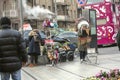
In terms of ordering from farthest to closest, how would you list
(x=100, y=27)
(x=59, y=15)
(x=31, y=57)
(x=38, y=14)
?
1. (x=59, y=15)
2. (x=38, y=14)
3. (x=100, y=27)
4. (x=31, y=57)

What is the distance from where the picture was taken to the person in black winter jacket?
930cm

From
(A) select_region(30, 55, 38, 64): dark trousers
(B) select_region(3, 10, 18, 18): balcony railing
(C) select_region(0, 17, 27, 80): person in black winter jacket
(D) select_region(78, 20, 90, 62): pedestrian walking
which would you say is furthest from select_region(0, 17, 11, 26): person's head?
(B) select_region(3, 10, 18, 18): balcony railing

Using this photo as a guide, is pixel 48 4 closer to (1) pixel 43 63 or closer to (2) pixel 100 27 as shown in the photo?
(2) pixel 100 27

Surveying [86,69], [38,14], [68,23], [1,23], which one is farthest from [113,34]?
[68,23]

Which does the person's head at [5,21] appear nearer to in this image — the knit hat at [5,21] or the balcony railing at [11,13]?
the knit hat at [5,21]

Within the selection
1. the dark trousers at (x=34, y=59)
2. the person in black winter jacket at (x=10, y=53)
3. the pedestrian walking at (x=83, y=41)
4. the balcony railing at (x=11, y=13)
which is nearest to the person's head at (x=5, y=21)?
the person in black winter jacket at (x=10, y=53)

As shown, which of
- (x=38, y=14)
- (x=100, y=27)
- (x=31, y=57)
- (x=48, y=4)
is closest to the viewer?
(x=31, y=57)

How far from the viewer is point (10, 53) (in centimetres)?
934

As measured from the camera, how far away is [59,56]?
2128 centimetres

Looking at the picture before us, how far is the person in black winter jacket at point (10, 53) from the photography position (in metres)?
9.30

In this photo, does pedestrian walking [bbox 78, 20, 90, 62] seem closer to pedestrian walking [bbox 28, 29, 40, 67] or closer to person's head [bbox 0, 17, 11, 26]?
pedestrian walking [bbox 28, 29, 40, 67]

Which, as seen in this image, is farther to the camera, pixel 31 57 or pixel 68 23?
pixel 68 23

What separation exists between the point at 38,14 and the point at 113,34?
36.1 metres

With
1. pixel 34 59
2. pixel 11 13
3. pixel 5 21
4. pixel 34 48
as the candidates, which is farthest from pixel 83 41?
pixel 11 13
